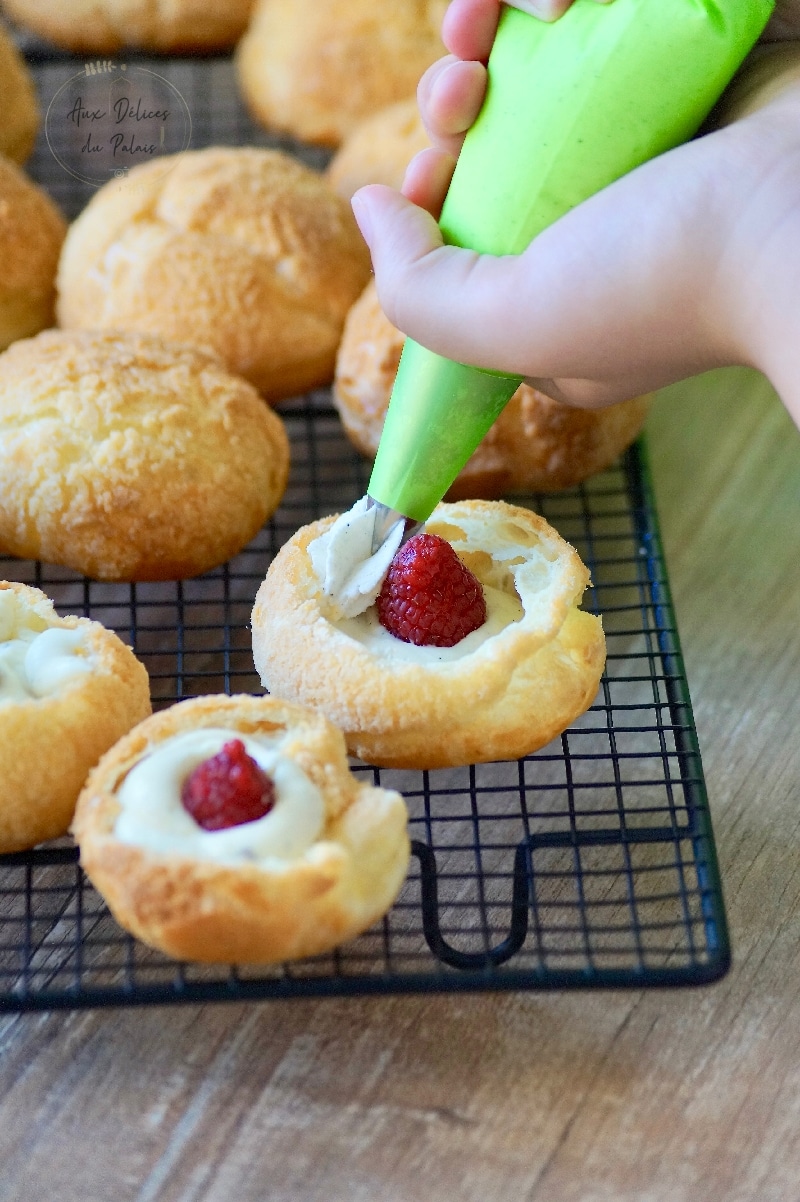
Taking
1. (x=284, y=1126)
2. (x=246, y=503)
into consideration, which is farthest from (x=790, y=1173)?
(x=246, y=503)

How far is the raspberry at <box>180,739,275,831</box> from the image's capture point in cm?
103

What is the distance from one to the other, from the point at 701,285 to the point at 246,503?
679 mm

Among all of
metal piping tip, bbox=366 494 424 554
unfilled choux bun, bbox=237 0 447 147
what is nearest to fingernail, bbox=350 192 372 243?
metal piping tip, bbox=366 494 424 554

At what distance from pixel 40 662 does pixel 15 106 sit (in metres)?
1.35

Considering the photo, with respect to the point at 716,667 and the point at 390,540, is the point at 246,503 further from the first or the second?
→ the point at 716,667

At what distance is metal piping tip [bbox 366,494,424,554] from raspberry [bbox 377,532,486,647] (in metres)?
0.02

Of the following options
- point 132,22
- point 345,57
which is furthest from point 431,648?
point 132,22

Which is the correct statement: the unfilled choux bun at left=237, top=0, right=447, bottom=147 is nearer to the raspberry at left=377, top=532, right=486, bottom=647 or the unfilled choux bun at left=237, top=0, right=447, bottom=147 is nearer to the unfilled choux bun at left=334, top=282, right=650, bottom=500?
the unfilled choux bun at left=334, top=282, right=650, bottom=500

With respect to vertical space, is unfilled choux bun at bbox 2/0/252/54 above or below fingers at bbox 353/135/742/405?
below

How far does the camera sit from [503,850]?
4.48 ft

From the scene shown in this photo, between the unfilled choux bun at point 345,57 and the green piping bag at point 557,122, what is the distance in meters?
1.13

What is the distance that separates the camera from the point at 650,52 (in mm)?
1078

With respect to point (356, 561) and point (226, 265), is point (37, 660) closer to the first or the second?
point (356, 561)

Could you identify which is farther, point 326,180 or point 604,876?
point 326,180
